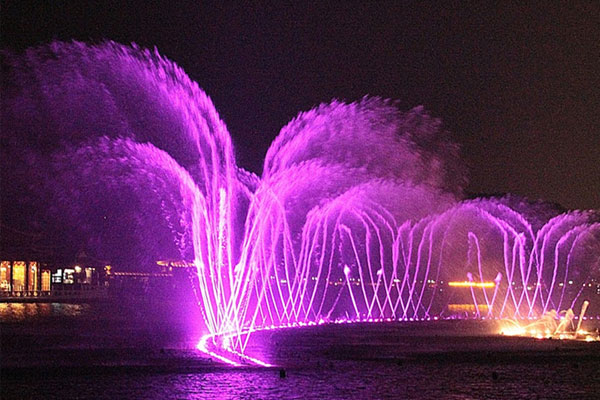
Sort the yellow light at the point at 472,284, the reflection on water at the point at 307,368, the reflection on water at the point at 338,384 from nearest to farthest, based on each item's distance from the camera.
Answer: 1. the reflection on water at the point at 338,384
2. the reflection on water at the point at 307,368
3. the yellow light at the point at 472,284

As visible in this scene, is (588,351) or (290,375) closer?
(290,375)

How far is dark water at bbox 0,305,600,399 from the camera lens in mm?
17062

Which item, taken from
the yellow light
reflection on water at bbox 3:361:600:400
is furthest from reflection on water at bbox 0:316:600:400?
the yellow light

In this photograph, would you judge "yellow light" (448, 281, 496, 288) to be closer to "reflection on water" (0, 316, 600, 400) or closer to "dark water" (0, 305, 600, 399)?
"dark water" (0, 305, 600, 399)

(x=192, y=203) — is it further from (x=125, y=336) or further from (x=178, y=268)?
(x=178, y=268)

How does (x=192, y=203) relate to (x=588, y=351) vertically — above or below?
above

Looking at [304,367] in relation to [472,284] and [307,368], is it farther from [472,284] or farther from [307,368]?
[472,284]

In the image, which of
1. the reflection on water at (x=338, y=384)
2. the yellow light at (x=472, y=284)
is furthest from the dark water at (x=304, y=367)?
the yellow light at (x=472, y=284)

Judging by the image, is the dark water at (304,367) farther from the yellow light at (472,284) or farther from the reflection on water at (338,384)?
the yellow light at (472,284)

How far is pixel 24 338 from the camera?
95.6ft

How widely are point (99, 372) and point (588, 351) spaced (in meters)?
14.6

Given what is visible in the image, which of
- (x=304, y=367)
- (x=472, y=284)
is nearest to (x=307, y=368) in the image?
(x=304, y=367)

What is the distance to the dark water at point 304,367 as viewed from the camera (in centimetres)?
1706

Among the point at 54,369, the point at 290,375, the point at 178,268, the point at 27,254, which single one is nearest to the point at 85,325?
the point at 54,369
